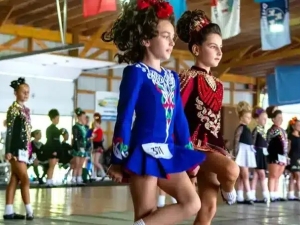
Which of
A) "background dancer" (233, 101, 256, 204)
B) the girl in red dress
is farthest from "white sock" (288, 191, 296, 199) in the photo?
the girl in red dress

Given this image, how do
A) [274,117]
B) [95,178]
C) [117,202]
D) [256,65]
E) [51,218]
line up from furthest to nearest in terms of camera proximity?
[256,65]
[95,178]
[274,117]
[117,202]
[51,218]

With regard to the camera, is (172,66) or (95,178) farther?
(172,66)

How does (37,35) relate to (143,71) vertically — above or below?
above

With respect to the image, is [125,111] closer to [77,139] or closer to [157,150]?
[157,150]

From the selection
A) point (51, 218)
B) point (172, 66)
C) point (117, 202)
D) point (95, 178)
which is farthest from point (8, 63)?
point (51, 218)

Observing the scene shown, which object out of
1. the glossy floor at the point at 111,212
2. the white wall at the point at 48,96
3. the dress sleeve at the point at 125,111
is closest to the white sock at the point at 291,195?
the glossy floor at the point at 111,212

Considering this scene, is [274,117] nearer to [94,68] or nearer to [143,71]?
[143,71]

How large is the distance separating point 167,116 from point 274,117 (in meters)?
5.36

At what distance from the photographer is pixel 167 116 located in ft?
9.55

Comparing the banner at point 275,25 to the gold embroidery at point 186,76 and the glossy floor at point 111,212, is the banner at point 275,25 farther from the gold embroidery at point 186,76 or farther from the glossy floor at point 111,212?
the gold embroidery at point 186,76

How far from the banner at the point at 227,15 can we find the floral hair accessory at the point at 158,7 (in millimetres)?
5900

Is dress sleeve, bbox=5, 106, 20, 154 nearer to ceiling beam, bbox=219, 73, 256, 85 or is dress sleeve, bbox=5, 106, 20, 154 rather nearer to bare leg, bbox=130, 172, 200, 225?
bare leg, bbox=130, 172, 200, 225

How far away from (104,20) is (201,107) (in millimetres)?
11957

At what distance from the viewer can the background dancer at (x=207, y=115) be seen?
338 centimetres
